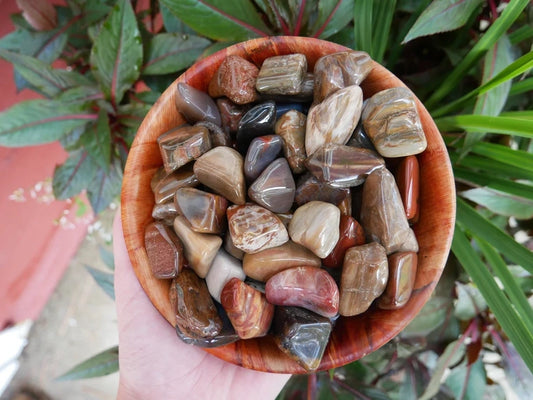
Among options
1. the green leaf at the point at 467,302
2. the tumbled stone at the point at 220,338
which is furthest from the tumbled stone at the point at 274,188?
the green leaf at the point at 467,302

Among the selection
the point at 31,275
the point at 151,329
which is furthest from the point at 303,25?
the point at 31,275

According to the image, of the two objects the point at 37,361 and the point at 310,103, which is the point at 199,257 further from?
the point at 37,361

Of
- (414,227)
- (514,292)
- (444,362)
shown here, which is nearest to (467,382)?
(444,362)

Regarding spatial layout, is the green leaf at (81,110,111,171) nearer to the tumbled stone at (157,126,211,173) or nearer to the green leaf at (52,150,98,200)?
the green leaf at (52,150,98,200)

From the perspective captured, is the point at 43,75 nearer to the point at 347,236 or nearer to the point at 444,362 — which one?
the point at 347,236

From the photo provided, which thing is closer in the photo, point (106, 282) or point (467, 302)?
point (467, 302)
